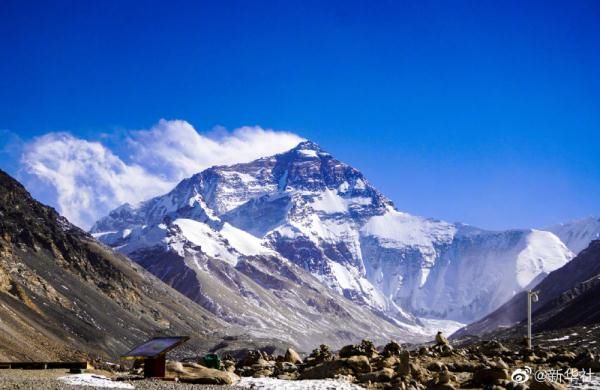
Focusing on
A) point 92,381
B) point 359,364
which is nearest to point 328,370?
point 359,364

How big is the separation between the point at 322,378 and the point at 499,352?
51.0ft

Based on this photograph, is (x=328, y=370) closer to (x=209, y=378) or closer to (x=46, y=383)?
(x=209, y=378)

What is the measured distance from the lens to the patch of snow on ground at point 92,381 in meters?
44.1

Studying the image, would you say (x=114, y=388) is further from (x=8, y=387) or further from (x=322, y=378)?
(x=322, y=378)

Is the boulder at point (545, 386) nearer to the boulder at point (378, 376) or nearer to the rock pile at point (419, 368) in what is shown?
the rock pile at point (419, 368)

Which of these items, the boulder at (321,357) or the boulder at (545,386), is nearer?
the boulder at (545,386)

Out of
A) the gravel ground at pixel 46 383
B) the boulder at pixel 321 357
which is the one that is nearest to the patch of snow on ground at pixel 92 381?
the gravel ground at pixel 46 383

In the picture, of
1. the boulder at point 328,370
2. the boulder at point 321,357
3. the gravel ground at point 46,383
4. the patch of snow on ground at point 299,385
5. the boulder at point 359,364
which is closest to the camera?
the gravel ground at point 46,383

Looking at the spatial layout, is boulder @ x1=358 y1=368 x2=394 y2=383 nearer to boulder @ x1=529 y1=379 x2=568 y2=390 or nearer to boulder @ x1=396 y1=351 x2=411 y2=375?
boulder @ x1=396 y1=351 x2=411 y2=375

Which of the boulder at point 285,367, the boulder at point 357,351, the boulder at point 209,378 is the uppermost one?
the boulder at point 357,351

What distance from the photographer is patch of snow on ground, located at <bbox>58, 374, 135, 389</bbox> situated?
44056mm

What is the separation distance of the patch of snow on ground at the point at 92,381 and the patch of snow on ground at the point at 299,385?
6893 mm

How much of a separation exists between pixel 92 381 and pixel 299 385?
38.9 feet

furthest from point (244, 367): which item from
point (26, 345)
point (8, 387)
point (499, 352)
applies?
point (26, 345)
